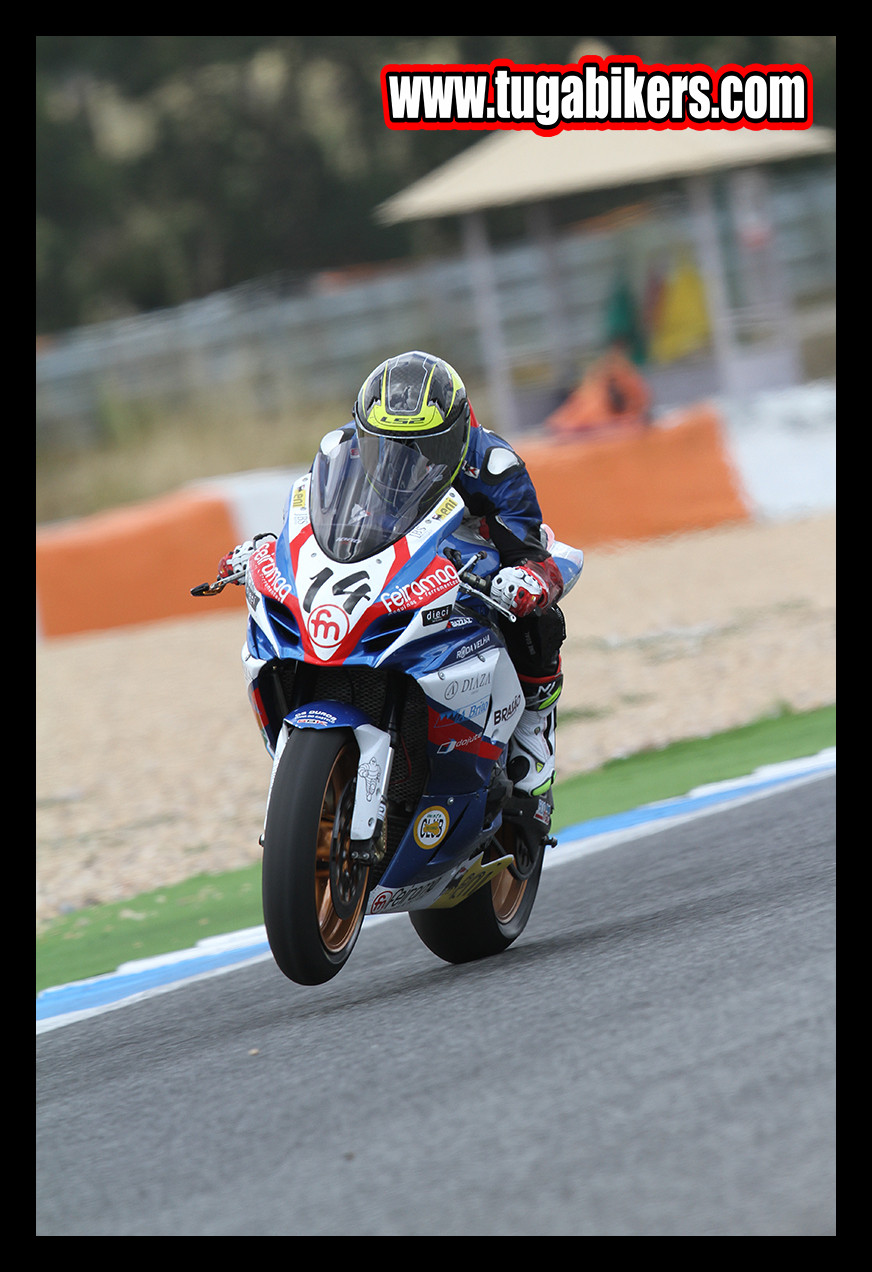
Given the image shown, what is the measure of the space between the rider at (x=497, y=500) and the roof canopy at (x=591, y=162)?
52.6 ft

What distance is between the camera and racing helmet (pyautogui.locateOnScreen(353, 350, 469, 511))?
4441 millimetres

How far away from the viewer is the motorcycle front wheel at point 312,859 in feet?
12.6

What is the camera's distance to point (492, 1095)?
322 cm

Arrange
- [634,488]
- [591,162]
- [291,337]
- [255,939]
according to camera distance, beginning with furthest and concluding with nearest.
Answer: [291,337], [591,162], [634,488], [255,939]

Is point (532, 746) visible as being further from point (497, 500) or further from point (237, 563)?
point (237, 563)

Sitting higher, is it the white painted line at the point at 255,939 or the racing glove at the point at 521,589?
the racing glove at the point at 521,589

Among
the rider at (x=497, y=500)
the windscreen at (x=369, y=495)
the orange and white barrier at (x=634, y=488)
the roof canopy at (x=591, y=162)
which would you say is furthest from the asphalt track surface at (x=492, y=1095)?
the roof canopy at (x=591, y=162)

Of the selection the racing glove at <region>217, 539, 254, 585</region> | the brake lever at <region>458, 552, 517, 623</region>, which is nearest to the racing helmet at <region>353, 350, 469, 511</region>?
the brake lever at <region>458, 552, 517, 623</region>

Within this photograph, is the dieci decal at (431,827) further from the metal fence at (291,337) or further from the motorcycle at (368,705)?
the metal fence at (291,337)

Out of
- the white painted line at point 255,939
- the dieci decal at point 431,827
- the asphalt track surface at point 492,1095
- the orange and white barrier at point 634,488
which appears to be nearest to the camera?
the asphalt track surface at point 492,1095

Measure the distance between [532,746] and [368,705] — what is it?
35.8 inches

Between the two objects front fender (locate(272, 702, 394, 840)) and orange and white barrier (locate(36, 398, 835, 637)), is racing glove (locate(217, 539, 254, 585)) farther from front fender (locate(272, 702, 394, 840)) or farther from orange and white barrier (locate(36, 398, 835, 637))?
orange and white barrier (locate(36, 398, 835, 637))

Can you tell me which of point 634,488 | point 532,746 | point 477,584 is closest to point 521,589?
point 477,584
